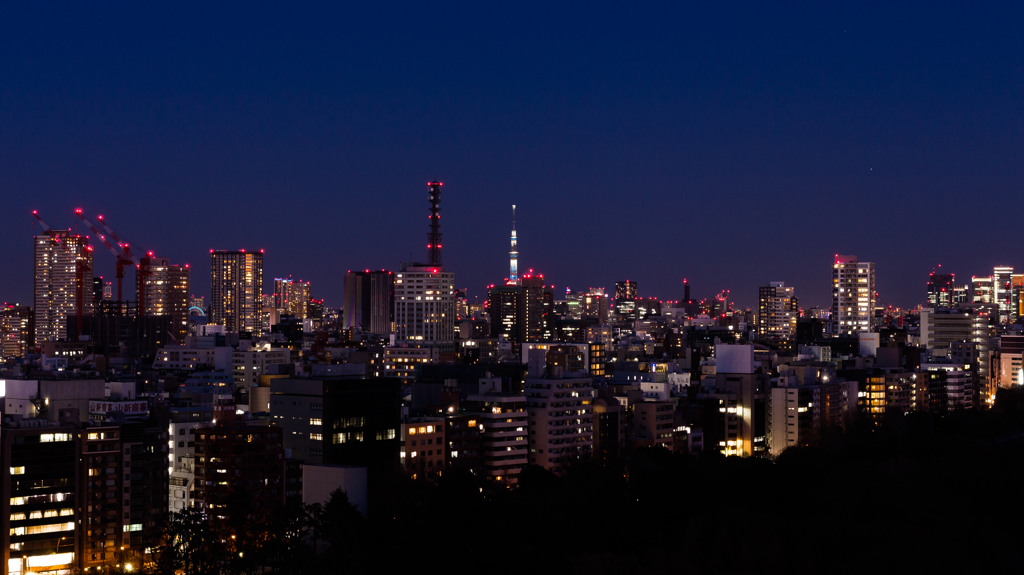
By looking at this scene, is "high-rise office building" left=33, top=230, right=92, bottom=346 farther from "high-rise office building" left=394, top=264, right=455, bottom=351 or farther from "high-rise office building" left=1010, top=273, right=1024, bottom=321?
"high-rise office building" left=1010, top=273, right=1024, bottom=321

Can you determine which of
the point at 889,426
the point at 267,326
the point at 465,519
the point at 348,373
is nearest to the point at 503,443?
the point at 348,373

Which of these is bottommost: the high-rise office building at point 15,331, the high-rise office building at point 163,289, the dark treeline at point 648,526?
the dark treeline at point 648,526

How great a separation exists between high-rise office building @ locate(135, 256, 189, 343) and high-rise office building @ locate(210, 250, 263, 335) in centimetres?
639

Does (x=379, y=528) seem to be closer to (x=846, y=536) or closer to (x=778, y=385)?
(x=846, y=536)

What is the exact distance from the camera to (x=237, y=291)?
9712cm

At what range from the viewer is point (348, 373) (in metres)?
32.5

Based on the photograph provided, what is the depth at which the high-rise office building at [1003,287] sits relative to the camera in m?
93.9

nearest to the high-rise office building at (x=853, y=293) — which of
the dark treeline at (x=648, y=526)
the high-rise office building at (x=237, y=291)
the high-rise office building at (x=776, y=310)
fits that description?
the high-rise office building at (x=776, y=310)

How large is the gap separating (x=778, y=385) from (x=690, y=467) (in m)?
15.2

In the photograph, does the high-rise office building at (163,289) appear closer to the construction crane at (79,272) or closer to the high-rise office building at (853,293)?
the construction crane at (79,272)

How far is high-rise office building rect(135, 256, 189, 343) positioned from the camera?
286ft

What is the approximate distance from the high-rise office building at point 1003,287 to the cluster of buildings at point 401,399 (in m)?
19.6

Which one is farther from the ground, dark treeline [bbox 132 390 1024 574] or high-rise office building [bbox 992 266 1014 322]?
high-rise office building [bbox 992 266 1014 322]


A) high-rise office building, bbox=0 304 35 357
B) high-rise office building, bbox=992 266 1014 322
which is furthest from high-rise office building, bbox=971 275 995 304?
high-rise office building, bbox=0 304 35 357
